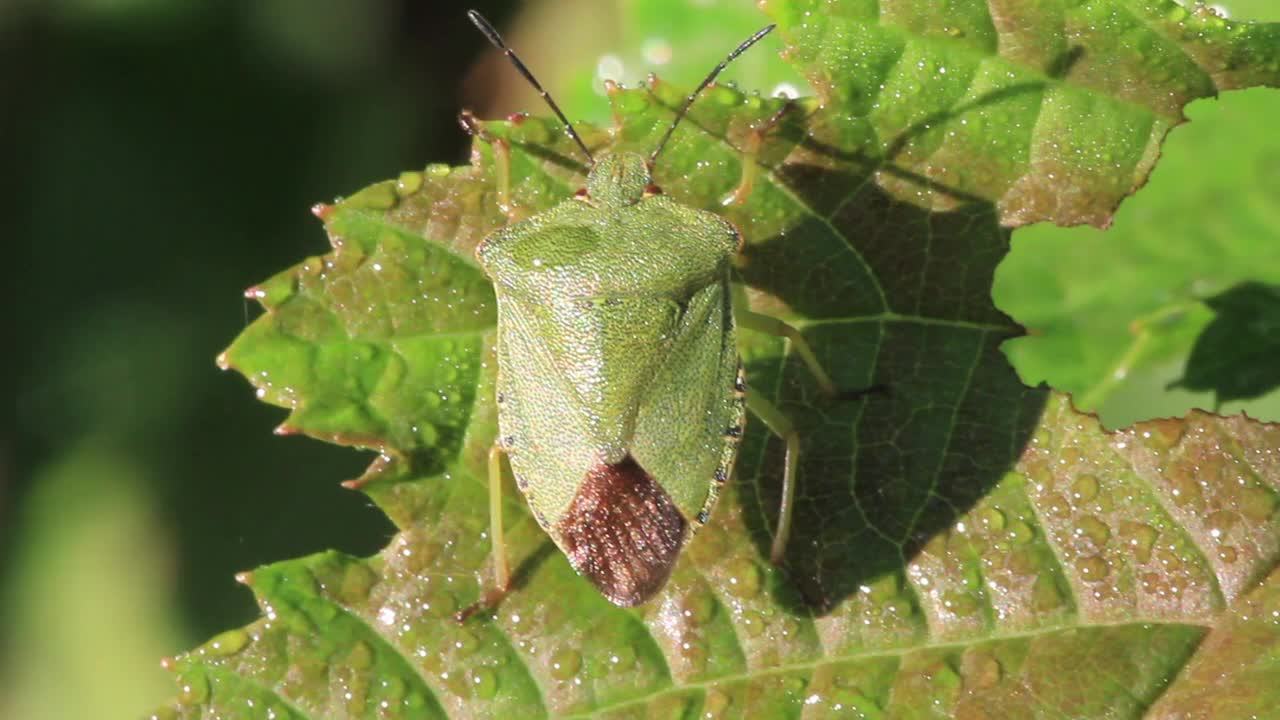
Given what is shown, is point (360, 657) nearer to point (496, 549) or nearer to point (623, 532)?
point (496, 549)

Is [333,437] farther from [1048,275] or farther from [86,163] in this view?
[86,163]

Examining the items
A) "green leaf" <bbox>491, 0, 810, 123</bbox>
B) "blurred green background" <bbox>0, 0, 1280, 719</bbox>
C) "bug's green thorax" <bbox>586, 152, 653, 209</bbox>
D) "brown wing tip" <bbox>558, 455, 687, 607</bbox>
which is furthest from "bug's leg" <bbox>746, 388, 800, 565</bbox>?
"blurred green background" <bbox>0, 0, 1280, 719</bbox>

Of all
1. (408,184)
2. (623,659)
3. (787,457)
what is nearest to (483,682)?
(623,659)

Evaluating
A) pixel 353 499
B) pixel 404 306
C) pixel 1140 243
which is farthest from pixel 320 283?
pixel 1140 243

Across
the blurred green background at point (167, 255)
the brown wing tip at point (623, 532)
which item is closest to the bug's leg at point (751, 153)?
the brown wing tip at point (623, 532)

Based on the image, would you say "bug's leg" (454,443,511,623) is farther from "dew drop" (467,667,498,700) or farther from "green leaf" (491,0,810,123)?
"green leaf" (491,0,810,123)

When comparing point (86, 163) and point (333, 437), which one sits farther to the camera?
point (86, 163)

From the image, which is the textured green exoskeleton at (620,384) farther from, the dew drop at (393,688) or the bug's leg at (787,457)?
the dew drop at (393,688)
